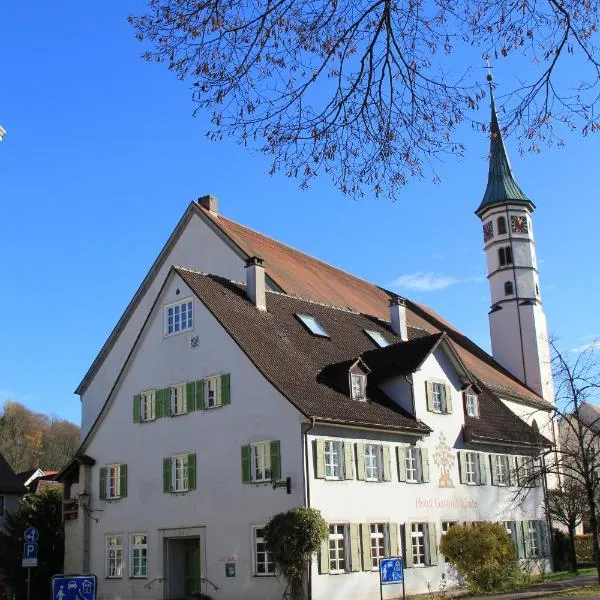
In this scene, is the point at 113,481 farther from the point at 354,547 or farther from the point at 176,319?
the point at 354,547

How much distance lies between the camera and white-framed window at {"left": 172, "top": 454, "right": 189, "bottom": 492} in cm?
2619

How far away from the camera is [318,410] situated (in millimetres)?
23750

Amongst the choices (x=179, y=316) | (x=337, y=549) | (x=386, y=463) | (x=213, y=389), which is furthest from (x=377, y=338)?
(x=337, y=549)

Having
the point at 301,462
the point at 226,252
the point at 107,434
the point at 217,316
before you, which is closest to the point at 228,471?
the point at 301,462

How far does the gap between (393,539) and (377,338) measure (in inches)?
357

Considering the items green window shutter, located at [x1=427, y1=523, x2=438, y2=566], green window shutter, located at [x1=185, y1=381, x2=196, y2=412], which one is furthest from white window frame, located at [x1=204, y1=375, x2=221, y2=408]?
green window shutter, located at [x1=427, y1=523, x2=438, y2=566]

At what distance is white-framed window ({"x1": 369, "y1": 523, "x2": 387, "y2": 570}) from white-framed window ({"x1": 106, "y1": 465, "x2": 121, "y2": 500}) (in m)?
8.73

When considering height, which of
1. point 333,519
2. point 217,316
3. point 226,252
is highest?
point 226,252

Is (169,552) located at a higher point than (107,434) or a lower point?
lower

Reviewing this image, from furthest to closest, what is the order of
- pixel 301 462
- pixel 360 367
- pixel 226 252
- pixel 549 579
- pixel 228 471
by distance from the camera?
pixel 226 252 < pixel 549 579 < pixel 360 367 < pixel 228 471 < pixel 301 462

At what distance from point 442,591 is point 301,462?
264 inches

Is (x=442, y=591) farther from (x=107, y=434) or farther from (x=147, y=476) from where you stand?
(x=107, y=434)

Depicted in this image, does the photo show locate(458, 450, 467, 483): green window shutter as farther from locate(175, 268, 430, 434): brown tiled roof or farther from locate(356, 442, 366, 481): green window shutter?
locate(356, 442, 366, 481): green window shutter

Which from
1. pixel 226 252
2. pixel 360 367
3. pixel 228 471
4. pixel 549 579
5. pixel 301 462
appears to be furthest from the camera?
pixel 226 252
